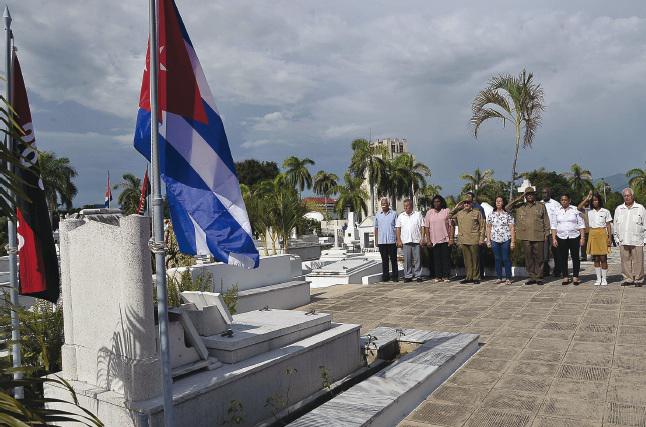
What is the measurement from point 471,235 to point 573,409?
653 centimetres

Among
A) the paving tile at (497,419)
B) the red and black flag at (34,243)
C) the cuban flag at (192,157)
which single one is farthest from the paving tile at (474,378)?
the red and black flag at (34,243)

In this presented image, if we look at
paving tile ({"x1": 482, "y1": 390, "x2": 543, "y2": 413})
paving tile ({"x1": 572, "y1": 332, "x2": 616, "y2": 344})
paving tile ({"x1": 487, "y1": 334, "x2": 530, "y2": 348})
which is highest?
paving tile ({"x1": 572, "y1": 332, "x2": 616, "y2": 344})

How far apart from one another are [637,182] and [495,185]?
16135 millimetres

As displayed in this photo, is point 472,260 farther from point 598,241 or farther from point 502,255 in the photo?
point 598,241

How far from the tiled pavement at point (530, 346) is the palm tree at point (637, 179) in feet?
157

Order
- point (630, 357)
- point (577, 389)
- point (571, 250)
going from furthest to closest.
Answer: point (571, 250), point (630, 357), point (577, 389)

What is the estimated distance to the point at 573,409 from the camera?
402cm

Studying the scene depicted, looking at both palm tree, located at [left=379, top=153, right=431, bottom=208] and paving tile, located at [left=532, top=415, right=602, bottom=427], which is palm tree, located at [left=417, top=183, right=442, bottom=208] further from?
paving tile, located at [left=532, top=415, right=602, bottom=427]

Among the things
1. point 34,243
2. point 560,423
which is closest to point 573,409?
point 560,423

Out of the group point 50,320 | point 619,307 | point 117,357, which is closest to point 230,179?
point 117,357

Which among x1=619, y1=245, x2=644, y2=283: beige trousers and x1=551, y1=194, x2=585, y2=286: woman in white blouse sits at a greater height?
x1=551, y1=194, x2=585, y2=286: woman in white blouse

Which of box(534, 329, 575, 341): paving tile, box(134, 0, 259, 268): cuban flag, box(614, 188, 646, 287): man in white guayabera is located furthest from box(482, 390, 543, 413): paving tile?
box(614, 188, 646, 287): man in white guayabera

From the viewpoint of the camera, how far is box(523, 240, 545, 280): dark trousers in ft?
32.9

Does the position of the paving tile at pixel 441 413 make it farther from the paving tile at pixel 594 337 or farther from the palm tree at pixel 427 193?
the palm tree at pixel 427 193
